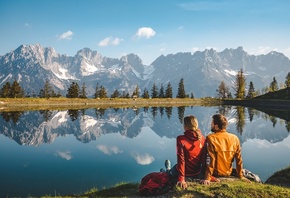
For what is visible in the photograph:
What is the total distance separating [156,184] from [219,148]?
263cm

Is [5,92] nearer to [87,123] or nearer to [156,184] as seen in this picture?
[87,123]

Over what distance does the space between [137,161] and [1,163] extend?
38.5 ft

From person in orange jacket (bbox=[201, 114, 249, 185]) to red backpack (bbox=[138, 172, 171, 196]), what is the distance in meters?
A: 1.32

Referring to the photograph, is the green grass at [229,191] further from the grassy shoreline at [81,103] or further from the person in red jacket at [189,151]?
the grassy shoreline at [81,103]

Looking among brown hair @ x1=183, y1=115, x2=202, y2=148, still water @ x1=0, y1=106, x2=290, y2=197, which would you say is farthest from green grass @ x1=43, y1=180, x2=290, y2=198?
still water @ x1=0, y1=106, x2=290, y2=197

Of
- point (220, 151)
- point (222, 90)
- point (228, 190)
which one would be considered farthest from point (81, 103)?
point (228, 190)

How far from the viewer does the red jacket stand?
398 inches

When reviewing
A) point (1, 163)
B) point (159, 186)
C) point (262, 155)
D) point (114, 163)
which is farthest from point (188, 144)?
point (262, 155)

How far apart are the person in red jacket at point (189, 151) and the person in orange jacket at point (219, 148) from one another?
0.36 metres

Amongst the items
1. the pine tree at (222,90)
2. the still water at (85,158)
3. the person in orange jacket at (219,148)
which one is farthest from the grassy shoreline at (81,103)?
the person in orange jacket at (219,148)

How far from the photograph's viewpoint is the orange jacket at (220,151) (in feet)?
33.2

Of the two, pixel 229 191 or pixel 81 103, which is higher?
pixel 229 191

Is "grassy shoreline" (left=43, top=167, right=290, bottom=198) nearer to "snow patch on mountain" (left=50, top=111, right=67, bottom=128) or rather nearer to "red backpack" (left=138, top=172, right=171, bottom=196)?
Answer: "red backpack" (left=138, top=172, right=171, bottom=196)

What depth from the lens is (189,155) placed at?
10430mm
